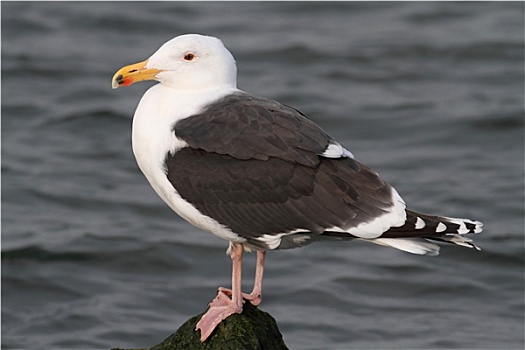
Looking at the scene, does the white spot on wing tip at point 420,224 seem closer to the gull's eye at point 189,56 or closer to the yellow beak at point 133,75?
the gull's eye at point 189,56

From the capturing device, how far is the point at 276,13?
17484mm

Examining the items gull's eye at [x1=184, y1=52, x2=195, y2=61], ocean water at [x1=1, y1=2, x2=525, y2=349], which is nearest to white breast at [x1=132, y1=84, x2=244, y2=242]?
gull's eye at [x1=184, y1=52, x2=195, y2=61]

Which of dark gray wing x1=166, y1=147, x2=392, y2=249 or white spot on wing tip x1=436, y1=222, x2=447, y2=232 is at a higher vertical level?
dark gray wing x1=166, y1=147, x2=392, y2=249

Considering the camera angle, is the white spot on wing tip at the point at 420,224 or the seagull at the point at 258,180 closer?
the white spot on wing tip at the point at 420,224

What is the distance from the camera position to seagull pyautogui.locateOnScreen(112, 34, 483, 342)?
629cm

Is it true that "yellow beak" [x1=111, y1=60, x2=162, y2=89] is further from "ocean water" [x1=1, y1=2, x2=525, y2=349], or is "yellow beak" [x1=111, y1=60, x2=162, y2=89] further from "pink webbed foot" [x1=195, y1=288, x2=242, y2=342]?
"ocean water" [x1=1, y1=2, x2=525, y2=349]

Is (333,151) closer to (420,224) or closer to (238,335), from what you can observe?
(420,224)

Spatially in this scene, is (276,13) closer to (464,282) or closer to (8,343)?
(464,282)

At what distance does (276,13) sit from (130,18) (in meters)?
2.17

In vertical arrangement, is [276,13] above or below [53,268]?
above

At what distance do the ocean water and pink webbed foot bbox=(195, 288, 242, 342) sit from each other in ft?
10.3

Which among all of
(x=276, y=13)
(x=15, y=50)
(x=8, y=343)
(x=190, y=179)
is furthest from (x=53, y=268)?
(x=276, y=13)

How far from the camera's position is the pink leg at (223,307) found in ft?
20.4

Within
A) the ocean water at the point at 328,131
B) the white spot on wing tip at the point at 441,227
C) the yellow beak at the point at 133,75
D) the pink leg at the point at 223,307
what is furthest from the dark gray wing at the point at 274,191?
the ocean water at the point at 328,131
